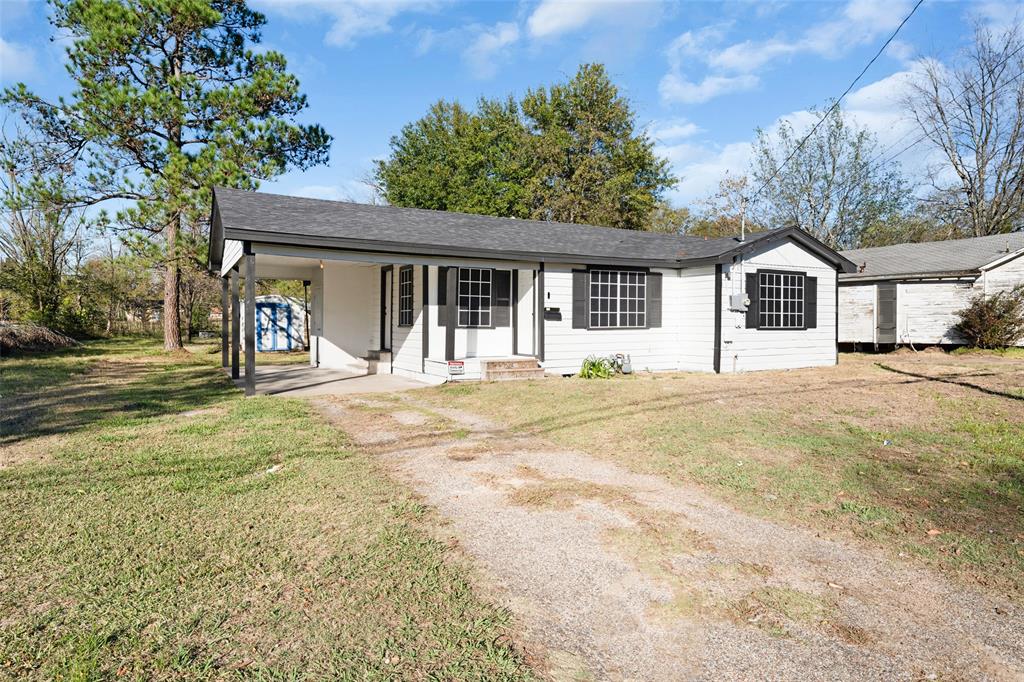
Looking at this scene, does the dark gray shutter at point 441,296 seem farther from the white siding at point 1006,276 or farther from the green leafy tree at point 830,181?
the green leafy tree at point 830,181

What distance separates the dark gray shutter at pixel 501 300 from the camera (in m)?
12.0

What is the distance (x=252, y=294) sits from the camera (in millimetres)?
8922

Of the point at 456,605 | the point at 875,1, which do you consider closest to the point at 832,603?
→ the point at 456,605

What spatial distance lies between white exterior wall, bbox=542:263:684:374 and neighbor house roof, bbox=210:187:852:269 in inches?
21.8

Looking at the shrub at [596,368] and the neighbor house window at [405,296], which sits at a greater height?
the neighbor house window at [405,296]

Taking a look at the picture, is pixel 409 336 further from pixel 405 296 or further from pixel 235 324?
pixel 235 324

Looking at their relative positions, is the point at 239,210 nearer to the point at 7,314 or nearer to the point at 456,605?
the point at 456,605

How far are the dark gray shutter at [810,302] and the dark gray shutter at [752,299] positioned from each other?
1.67 m

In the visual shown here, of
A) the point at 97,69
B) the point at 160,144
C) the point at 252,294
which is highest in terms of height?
the point at 97,69

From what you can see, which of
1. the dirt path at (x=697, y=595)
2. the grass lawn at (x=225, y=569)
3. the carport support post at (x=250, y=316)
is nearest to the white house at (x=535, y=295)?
the carport support post at (x=250, y=316)

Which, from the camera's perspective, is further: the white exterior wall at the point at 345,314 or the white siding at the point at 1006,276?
the white siding at the point at 1006,276

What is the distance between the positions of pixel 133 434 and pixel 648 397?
639cm

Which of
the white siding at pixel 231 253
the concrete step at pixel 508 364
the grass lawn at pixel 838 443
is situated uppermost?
the white siding at pixel 231 253

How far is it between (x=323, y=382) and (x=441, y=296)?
2801 mm
